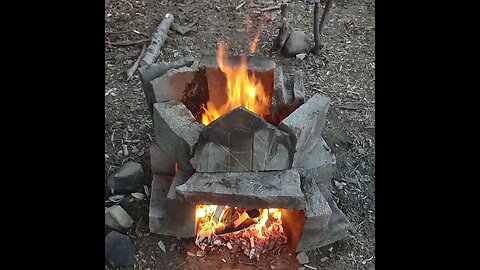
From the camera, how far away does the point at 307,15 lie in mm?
5680

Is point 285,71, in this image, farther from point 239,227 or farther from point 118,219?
point 118,219

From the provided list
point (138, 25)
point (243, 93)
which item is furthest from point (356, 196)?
point (138, 25)

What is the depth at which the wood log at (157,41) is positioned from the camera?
4.92 metres

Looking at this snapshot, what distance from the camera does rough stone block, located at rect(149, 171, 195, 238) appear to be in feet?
10.7

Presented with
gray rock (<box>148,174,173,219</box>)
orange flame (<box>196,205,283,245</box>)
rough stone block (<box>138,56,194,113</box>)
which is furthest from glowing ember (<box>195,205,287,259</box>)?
rough stone block (<box>138,56,194,113</box>)

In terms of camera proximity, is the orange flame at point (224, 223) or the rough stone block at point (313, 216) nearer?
the rough stone block at point (313, 216)

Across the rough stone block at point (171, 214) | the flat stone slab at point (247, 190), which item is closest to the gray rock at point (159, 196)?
the rough stone block at point (171, 214)

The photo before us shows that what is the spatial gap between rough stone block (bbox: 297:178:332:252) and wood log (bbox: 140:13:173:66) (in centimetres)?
225

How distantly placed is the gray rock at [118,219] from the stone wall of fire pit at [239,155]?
178 millimetres

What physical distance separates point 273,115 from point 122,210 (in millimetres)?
1115

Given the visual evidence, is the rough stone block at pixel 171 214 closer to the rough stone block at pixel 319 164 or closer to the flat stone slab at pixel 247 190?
the flat stone slab at pixel 247 190

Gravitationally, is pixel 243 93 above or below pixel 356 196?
above

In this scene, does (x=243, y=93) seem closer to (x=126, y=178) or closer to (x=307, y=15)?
(x=126, y=178)

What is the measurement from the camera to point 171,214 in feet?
10.8
